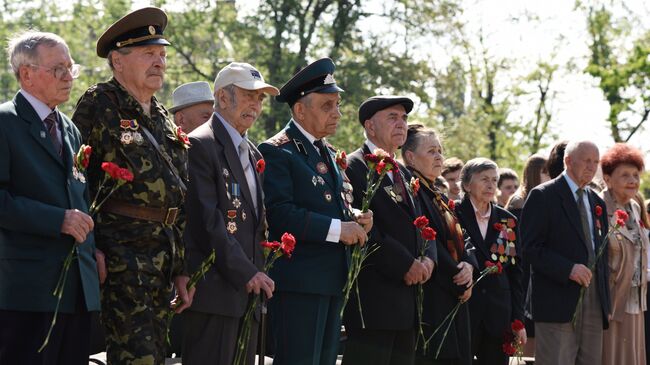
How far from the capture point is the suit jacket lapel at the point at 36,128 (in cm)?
505

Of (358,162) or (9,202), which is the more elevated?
(358,162)

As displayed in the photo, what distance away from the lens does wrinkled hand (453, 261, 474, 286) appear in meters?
7.91

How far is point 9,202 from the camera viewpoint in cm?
484

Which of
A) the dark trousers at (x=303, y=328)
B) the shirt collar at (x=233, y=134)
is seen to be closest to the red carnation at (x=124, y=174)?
the shirt collar at (x=233, y=134)

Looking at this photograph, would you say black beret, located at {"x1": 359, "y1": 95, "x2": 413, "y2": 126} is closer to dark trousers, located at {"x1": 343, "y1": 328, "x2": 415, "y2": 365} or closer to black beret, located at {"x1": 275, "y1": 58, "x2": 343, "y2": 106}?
black beret, located at {"x1": 275, "y1": 58, "x2": 343, "y2": 106}

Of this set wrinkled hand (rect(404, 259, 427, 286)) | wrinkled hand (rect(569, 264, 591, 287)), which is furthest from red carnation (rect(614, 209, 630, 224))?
wrinkled hand (rect(404, 259, 427, 286))

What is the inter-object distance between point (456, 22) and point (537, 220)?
20124 mm

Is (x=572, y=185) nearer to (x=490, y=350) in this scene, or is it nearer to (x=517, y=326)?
(x=517, y=326)

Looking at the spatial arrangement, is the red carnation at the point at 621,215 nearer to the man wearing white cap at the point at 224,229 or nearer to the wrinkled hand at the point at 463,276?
the wrinkled hand at the point at 463,276

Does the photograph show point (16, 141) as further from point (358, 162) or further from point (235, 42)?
point (235, 42)

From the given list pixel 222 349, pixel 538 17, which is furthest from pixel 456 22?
pixel 222 349

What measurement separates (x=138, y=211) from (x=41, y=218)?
636mm

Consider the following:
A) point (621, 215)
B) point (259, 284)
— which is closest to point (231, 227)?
point (259, 284)

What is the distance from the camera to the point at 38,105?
16.9 ft
